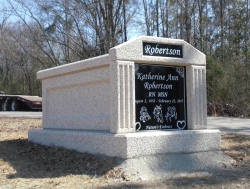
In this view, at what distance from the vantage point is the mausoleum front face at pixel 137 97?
20.5 ft

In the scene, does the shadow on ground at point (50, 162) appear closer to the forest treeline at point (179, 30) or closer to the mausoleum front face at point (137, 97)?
the mausoleum front face at point (137, 97)

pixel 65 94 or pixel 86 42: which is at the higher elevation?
pixel 86 42

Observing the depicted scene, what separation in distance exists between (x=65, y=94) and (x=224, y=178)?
3890 mm

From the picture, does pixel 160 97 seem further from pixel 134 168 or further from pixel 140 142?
pixel 134 168

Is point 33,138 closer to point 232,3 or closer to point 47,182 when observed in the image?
point 47,182

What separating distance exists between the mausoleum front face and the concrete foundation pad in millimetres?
16

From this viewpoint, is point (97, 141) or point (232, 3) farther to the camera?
point (232, 3)

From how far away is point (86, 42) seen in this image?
23.4 meters

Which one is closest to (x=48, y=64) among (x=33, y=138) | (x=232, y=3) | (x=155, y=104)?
(x=232, y=3)

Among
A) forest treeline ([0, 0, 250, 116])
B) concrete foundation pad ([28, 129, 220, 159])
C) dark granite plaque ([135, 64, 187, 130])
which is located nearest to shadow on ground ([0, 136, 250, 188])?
concrete foundation pad ([28, 129, 220, 159])

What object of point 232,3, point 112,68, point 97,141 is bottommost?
point 97,141

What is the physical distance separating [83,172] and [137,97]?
1.58 m

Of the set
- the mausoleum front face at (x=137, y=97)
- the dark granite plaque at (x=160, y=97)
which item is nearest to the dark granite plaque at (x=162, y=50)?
the mausoleum front face at (x=137, y=97)

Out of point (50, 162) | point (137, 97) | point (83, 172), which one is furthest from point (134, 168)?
point (50, 162)
